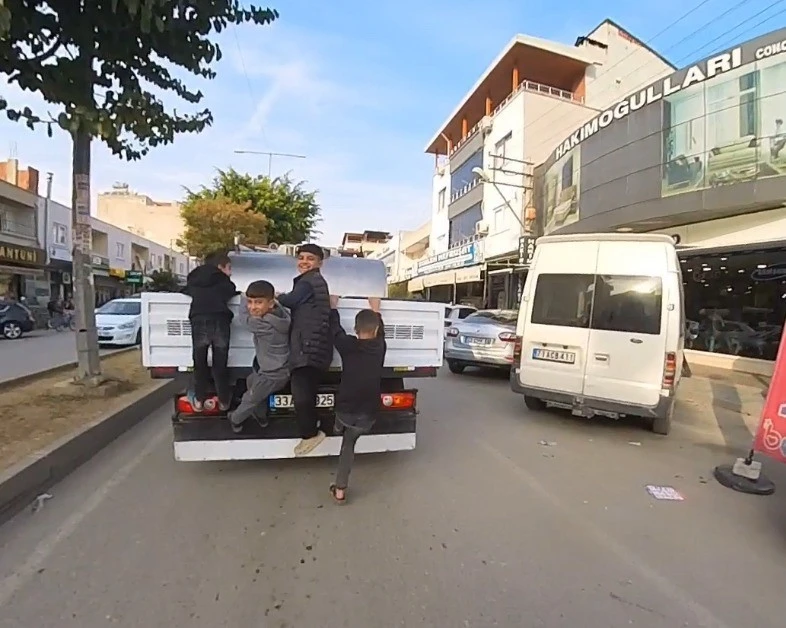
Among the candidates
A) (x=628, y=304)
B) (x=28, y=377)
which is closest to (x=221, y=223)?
(x=28, y=377)

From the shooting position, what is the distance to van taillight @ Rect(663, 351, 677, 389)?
714cm

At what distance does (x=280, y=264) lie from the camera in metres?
7.55

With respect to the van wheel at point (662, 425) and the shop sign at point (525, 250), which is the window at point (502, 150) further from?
the van wheel at point (662, 425)

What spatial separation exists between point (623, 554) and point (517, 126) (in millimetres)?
27970

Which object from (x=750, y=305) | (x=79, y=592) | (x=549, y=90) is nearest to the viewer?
(x=79, y=592)

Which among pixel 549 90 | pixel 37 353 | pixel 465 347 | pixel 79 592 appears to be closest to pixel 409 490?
pixel 79 592

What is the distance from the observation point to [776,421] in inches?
182

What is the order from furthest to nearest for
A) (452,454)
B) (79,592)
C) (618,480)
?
(452,454), (618,480), (79,592)

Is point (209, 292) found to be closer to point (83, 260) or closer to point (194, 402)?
point (194, 402)

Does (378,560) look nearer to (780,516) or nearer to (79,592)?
(79,592)

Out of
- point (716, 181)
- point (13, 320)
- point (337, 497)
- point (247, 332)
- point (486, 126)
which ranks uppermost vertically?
point (486, 126)

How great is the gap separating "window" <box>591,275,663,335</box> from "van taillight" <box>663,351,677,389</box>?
333 mm

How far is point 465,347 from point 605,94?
81.0ft

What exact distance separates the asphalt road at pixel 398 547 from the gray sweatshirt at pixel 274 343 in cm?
109
